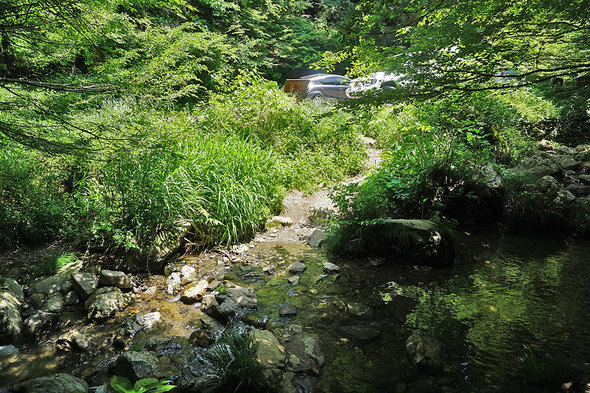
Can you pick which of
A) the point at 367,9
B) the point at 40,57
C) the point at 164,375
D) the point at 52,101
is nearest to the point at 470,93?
the point at 367,9

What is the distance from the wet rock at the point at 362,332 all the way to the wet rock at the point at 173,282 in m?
2.21

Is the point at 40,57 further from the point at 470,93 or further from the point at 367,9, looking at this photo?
the point at 470,93

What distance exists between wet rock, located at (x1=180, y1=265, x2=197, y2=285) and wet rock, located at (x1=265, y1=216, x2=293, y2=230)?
190cm

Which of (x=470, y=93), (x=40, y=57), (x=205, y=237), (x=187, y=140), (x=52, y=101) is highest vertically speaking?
(x=40, y=57)

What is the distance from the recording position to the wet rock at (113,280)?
389 centimetres

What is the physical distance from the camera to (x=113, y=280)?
3.89m

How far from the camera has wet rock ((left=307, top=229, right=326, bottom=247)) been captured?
18.2 feet

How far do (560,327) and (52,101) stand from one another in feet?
20.4

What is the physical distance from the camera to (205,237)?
520 cm

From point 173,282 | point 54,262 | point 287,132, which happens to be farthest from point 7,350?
point 287,132

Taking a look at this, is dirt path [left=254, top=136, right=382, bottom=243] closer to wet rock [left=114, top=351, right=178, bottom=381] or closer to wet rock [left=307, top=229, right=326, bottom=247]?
wet rock [left=307, top=229, right=326, bottom=247]

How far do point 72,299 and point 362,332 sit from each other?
3318 millimetres

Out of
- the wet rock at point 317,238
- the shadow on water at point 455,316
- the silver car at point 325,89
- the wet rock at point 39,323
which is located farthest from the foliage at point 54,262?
the silver car at point 325,89

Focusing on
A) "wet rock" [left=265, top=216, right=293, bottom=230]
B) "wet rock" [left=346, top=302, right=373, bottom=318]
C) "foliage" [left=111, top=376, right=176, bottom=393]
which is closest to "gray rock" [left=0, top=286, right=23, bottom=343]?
"foliage" [left=111, top=376, right=176, bottom=393]
